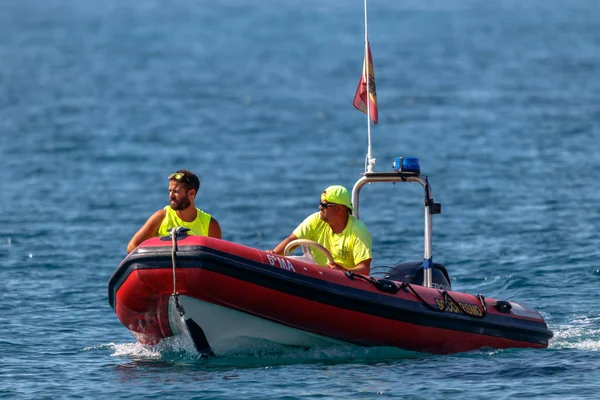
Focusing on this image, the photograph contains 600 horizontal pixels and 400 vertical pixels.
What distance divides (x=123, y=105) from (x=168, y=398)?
32.2 metres

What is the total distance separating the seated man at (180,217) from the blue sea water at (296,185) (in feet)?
3.10

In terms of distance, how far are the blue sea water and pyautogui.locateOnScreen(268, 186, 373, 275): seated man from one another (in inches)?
34.7

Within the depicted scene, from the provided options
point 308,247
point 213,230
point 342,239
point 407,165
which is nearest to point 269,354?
point 308,247

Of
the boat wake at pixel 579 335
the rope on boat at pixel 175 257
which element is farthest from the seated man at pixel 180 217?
the boat wake at pixel 579 335

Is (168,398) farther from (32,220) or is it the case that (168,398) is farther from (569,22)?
(569,22)

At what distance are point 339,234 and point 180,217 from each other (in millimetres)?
1508

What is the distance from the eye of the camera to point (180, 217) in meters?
11.3

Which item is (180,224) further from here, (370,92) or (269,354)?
(370,92)

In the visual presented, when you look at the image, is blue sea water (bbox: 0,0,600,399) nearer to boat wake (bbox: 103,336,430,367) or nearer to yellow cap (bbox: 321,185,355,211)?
boat wake (bbox: 103,336,430,367)

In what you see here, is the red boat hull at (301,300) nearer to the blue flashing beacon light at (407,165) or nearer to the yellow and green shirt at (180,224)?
the yellow and green shirt at (180,224)

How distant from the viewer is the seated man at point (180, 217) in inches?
435

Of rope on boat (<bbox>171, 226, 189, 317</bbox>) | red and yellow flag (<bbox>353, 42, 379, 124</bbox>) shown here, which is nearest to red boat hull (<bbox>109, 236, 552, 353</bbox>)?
rope on boat (<bbox>171, 226, 189, 317</bbox>)

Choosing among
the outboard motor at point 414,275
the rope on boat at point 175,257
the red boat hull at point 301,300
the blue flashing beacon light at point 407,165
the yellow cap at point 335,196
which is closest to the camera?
the rope on boat at point 175,257

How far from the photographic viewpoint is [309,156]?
29141mm
